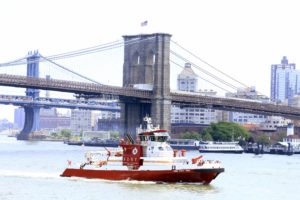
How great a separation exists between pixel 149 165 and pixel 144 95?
64.3 m

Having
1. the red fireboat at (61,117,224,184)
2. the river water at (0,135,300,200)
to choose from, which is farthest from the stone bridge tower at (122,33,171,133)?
the red fireboat at (61,117,224,184)

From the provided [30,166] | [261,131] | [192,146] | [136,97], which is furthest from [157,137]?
[261,131]

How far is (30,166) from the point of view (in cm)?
6688

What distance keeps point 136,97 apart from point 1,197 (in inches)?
2777

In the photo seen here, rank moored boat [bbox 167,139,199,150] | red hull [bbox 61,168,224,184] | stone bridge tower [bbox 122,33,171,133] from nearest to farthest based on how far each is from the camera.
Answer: red hull [bbox 61,168,224,184] < stone bridge tower [bbox 122,33,171,133] < moored boat [bbox 167,139,199,150]

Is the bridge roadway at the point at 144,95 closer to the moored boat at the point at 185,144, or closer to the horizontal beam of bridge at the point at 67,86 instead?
the horizontal beam of bridge at the point at 67,86

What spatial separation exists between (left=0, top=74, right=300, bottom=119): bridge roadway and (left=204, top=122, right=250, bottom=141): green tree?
8622 mm

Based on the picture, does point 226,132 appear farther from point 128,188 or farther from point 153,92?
point 128,188

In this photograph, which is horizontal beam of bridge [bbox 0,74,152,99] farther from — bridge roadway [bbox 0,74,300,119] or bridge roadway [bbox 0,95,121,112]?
bridge roadway [bbox 0,95,121,112]

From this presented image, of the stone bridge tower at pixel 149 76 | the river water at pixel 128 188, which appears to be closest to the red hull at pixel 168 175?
the river water at pixel 128 188

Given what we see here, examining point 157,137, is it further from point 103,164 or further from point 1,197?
point 1,197

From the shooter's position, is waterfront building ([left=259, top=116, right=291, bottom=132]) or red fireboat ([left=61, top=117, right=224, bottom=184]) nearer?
red fireboat ([left=61, top=117, right=224, bottom=184])

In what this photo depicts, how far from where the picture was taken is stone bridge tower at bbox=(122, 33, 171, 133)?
4626 inches

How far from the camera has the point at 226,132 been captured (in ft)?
A: 437
